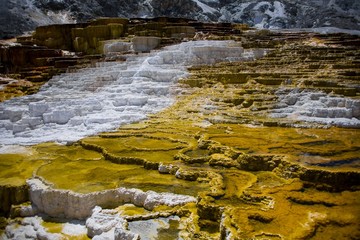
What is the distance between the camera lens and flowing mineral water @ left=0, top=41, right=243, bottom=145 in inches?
509

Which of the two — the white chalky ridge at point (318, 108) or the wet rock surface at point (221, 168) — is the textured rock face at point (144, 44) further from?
the white chalky ridge at point (318, 108)

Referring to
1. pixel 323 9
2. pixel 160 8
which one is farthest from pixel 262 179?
pixel 323 9

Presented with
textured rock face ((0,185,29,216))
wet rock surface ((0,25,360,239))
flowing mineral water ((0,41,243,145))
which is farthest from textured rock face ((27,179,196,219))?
flowing mineral water ((0,41,243,145))

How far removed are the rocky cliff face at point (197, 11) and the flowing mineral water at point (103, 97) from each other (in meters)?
20.7

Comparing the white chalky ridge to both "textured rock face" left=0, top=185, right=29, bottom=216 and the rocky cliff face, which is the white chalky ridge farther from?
the rocky cliff face

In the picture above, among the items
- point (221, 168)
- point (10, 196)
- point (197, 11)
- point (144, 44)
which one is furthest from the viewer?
point (197, 11)

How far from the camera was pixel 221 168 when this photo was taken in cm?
786

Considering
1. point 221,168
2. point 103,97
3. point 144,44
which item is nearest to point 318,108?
point 221,168

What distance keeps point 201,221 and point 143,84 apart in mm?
11640

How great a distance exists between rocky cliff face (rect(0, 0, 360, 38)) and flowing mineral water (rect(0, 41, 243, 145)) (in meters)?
20.7

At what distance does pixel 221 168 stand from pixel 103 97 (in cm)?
901

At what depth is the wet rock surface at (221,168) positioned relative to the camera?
5461mm

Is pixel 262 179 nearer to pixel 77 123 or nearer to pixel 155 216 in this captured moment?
pixel 155 216

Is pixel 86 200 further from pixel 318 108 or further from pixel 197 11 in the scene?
pixel 197 11
